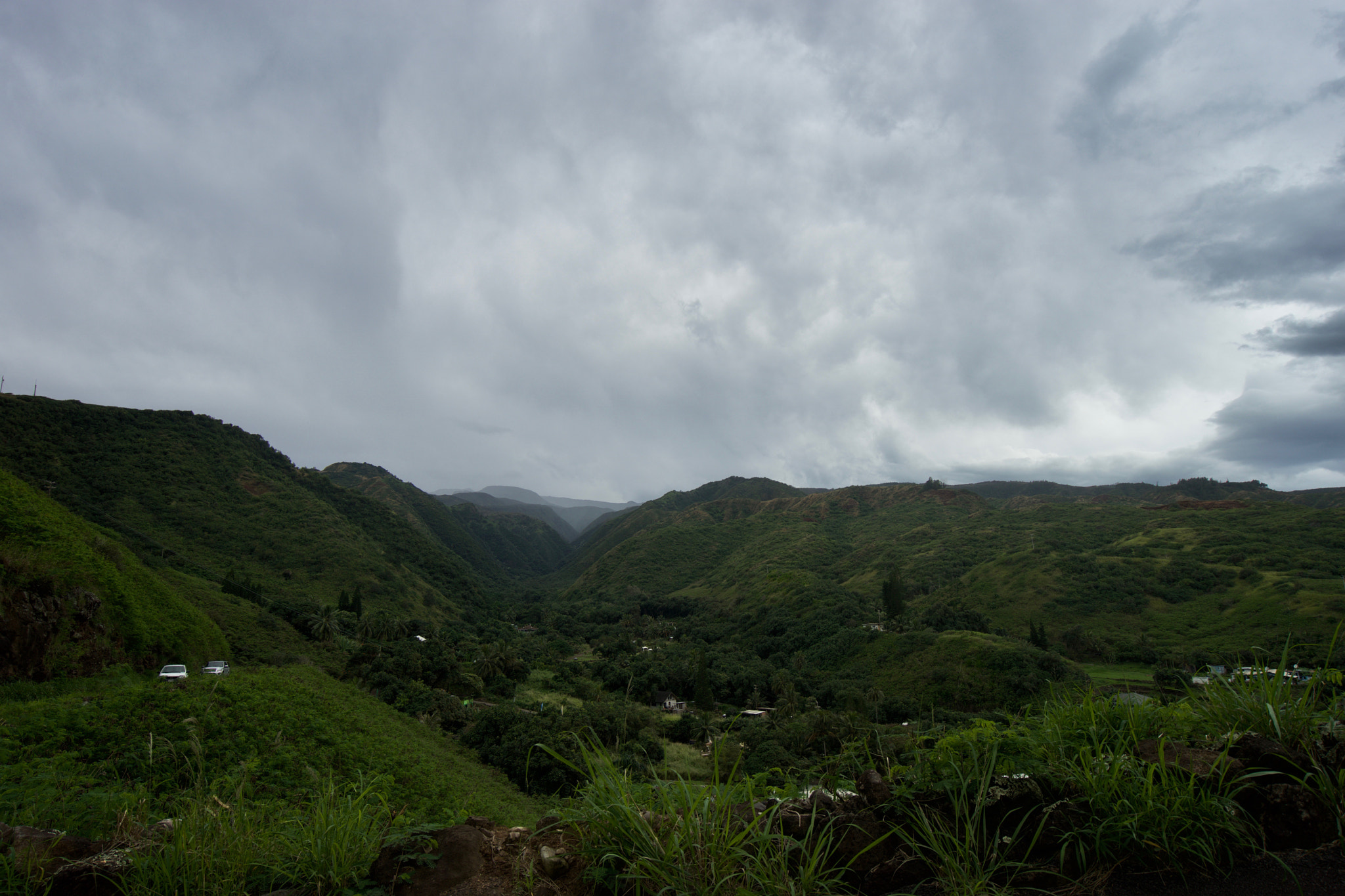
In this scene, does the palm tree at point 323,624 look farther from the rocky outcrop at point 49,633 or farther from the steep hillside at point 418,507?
the steep hillside at point 418,507

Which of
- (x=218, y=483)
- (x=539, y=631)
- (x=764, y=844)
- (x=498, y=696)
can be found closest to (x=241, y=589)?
(x=498, y=696)

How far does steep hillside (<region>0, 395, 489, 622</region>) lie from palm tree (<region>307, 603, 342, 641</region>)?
7644 mm

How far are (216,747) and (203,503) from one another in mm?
73886

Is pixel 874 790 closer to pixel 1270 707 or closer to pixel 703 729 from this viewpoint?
pixel 1270 707

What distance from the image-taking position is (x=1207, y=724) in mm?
3340

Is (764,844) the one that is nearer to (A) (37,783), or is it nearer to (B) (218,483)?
(A) (37,783)

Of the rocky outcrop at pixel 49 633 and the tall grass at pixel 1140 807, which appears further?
the rocky outcrop at pixel 49 633

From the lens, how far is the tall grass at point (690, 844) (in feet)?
8.56

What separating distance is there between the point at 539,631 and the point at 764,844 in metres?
93.4

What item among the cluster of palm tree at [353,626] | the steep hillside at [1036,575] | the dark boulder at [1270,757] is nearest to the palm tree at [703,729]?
the steep hillside at [1036,575]

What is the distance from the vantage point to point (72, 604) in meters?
16.9

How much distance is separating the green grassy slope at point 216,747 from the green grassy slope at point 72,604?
2354mm

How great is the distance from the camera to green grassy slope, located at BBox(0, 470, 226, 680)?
15.1 metres

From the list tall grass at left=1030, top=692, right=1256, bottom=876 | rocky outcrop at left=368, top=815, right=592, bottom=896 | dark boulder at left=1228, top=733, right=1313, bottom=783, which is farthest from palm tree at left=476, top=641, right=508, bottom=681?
dark boulder at left=1228, top=733, right=1313, bottom=783
